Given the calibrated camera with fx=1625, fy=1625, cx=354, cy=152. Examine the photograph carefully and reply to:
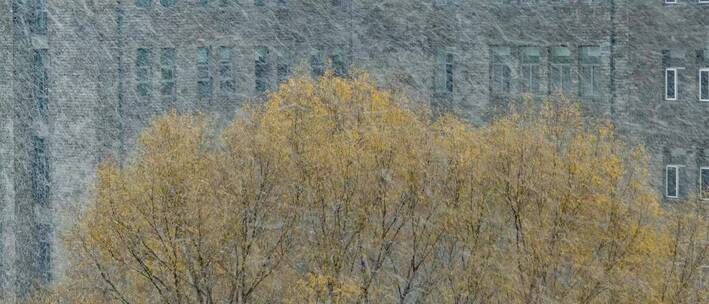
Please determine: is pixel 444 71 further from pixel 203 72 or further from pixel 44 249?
pixel 44 249

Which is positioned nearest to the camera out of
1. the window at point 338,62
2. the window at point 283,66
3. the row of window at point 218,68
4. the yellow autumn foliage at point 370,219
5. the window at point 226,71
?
the yellow autumn foliage at point 370,219

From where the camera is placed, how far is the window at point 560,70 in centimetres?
4944

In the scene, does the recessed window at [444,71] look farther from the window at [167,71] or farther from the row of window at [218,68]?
the window at [167,71]

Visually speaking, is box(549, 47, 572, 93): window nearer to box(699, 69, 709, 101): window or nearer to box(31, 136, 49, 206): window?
box(699, 69, 709, 101): window

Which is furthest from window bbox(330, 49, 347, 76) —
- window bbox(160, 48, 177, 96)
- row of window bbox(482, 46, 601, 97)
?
window bbox(160, 48, 177, 96)

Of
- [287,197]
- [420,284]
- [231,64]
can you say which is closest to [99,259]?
[287,197]

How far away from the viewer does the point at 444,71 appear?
5066cm

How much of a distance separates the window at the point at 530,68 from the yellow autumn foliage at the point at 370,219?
14.0 meters

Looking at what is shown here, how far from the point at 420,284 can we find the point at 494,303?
5.57 ft

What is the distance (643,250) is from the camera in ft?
111

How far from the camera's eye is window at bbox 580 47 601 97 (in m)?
49.2

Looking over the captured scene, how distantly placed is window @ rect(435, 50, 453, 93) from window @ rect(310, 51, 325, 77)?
372 cm

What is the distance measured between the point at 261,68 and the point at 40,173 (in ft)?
30.0

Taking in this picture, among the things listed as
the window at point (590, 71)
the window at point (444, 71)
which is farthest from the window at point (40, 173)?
the window at point (590, 71)
